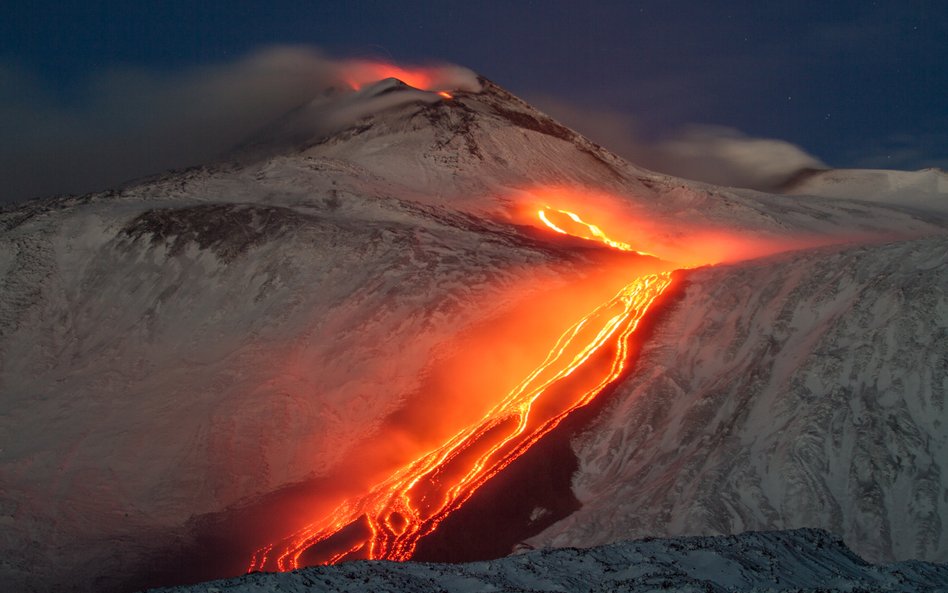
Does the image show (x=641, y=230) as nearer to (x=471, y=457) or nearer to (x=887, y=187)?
(x=471, y=457)

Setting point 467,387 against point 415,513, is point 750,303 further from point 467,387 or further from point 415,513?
point 415,513

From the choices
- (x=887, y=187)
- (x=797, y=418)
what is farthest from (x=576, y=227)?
(x=887, y=187)

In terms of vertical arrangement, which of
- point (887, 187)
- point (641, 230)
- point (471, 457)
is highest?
point (641, 230)

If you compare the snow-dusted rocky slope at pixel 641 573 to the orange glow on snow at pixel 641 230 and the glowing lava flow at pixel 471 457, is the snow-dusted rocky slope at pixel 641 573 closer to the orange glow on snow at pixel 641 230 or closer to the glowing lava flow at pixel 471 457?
the glowing lava flow at pixel 471 457

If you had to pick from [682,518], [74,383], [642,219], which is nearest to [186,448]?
[74,383]

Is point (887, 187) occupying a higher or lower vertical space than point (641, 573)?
higher

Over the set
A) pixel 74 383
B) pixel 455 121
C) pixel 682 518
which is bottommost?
pixel 682 518
